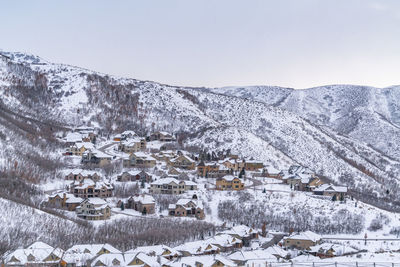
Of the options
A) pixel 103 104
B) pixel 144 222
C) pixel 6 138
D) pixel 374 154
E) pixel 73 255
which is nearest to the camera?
pixel 73 255

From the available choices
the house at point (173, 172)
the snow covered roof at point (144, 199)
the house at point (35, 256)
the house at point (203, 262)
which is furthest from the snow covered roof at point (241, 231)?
the house at point (173, 172)

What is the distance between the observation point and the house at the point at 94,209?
241 feet

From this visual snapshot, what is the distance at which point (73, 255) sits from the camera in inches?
2174

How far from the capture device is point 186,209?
78.1 m

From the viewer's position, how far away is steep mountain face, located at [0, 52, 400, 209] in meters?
122

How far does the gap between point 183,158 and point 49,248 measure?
4657 centimetres

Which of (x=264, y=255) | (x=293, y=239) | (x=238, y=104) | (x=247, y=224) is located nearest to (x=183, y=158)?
(x=247, y=224)

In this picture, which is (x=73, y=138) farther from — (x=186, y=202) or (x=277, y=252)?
(x=277, y=252)

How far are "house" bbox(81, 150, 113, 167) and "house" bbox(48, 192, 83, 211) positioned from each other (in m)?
19.8

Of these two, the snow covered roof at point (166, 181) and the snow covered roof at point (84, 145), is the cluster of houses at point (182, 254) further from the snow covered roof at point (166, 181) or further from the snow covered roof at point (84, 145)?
the snow covered roof at point (84, 145)

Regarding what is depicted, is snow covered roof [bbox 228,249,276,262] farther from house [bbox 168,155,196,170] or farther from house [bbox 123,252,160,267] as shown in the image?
house [bbox 168,155,196,170]

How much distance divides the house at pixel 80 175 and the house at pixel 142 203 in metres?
11.0

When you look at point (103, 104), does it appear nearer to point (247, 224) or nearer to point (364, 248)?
point (247, 224)

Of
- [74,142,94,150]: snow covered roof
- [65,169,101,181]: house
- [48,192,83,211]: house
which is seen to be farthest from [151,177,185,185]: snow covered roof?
[74,142,94,150]: snow covered roof
